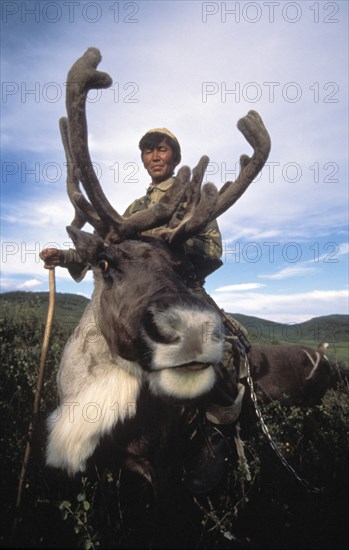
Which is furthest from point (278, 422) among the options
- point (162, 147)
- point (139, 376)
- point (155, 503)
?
point (162, 147)

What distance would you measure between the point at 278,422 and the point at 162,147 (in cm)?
485

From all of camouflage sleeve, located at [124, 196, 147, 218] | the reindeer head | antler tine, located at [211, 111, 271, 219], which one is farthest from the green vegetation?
camouflage sleeve, located at [124, 196, 147, 218]

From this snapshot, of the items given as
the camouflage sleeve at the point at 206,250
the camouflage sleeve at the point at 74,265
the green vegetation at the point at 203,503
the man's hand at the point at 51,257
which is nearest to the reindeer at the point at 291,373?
the green vegetation at the point at 203,503

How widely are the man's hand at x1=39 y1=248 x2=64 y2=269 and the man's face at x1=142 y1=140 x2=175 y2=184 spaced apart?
2425 mm

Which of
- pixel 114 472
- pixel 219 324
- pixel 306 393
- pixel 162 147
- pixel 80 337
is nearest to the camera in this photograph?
pixel 219 324

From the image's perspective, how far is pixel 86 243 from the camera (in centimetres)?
373

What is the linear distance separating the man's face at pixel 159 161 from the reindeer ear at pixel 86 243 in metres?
2.81

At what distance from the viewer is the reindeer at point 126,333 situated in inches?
112

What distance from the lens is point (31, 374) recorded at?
6406 millimetres

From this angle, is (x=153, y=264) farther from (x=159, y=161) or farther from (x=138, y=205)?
(x=159, y=161)

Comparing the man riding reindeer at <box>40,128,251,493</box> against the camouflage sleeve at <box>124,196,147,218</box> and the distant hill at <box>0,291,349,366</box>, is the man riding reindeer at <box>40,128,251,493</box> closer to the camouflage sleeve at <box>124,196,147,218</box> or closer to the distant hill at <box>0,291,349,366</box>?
the distant hill at <box>0,291,349,366</box>

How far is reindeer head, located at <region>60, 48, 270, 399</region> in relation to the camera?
2723 mm

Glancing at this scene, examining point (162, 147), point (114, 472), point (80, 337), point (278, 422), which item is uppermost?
point (162, 147)

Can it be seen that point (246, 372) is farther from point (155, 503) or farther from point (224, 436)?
point (155, 503)
